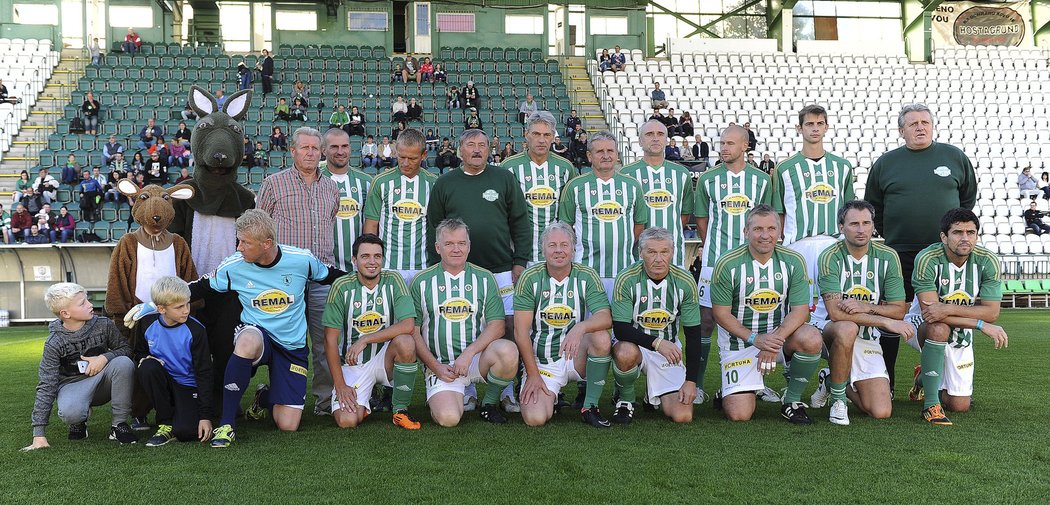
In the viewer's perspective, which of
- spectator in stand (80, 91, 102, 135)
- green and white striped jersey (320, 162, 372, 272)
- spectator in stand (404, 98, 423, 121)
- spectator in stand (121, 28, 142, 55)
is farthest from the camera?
spectator in stand (121, 28, 142, 55)

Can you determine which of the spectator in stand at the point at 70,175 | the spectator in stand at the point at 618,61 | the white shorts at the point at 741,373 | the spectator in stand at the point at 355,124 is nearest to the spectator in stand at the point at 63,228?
the spectator in stand at the point at 70,175

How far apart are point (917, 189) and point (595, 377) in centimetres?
201

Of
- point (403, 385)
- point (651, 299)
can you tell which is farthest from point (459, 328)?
point (651, 299)

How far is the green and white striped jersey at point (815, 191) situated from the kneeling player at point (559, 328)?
51.8 inches

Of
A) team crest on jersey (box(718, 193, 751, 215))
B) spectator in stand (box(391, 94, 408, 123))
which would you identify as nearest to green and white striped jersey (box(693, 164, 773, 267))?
team crest on jersey (box(718, 193, 751, 215))

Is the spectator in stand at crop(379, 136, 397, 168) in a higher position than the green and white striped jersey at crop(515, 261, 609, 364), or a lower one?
higher

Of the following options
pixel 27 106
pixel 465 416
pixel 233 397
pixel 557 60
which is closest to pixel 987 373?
pixel 465 416

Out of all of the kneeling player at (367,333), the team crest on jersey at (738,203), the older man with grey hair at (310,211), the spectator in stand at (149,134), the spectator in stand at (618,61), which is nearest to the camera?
the kneeling player at (367,333)

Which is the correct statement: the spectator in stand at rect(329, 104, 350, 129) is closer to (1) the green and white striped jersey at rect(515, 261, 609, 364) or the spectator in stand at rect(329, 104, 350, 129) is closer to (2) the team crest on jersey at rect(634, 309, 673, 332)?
(1) the green and white striped jersey at rect(515, 261, 609, 364)

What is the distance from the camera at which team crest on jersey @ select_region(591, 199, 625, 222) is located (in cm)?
459

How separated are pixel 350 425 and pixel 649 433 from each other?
1.37 meters

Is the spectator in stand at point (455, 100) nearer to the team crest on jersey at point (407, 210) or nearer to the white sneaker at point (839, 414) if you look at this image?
the team crest on jersey at point (407, 210)

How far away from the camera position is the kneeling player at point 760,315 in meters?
3.96

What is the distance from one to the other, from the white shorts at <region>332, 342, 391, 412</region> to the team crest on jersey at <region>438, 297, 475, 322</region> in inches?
12.7
